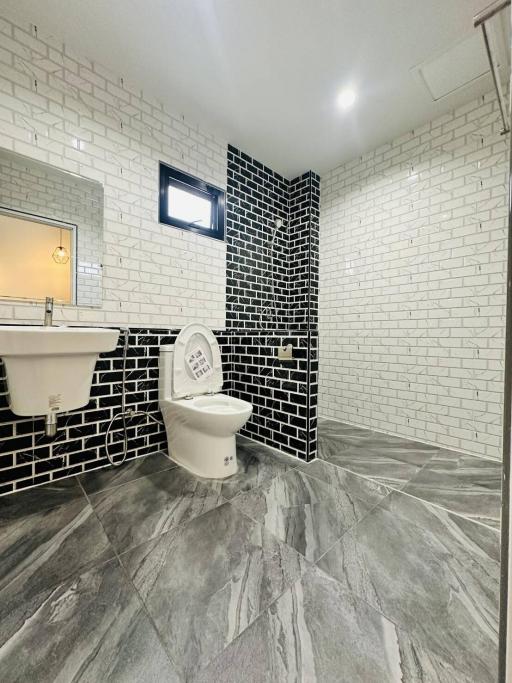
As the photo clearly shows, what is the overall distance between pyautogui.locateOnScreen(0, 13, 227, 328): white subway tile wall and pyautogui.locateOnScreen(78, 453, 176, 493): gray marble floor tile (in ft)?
3.28

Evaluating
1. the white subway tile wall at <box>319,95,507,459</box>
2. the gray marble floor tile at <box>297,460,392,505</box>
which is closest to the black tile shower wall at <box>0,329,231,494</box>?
the gray marble floor tile at <box>297,460,392,505</box>

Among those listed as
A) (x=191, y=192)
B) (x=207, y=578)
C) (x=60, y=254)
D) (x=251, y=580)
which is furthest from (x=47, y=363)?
(x=191, y=192)

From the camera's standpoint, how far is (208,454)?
69.4 inches

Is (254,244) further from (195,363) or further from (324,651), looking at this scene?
(324,651)

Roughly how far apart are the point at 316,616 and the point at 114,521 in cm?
100

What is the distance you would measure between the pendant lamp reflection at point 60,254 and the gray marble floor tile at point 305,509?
1.80m

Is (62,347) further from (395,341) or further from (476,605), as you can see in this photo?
(395,341)

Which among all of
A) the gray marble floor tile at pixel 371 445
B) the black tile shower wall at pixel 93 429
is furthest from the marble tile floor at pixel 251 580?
the gray marble floor tile at pixel 371 445

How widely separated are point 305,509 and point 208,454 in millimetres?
659

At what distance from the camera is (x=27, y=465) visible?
1.64 m

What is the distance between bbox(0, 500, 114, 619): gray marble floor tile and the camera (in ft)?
3.32

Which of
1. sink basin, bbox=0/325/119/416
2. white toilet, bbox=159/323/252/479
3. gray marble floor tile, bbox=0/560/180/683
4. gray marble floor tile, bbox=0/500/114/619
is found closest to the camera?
gray marble floor tile, bbox=0/560/180/683

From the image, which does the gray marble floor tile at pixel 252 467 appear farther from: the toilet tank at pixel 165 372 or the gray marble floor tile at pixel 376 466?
the toilet tank at pixel 165 372

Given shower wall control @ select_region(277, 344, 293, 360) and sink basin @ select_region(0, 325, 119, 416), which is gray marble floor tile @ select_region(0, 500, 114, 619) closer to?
sink basin @ select_region(0, 325, 119, 416)
